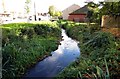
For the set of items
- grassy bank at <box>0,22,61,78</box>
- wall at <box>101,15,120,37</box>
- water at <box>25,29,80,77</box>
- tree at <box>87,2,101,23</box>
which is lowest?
water at <box>25,29,80,77</box>

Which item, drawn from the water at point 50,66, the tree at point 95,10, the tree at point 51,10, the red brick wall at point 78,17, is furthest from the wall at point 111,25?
the tree at point 51,10

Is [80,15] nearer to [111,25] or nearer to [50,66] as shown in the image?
[111,25]

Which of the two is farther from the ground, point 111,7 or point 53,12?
point 111,7

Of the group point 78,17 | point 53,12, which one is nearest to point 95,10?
point 78,17

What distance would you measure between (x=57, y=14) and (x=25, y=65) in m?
43.8

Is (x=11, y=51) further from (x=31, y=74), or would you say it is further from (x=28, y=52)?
(x=28, y=52)

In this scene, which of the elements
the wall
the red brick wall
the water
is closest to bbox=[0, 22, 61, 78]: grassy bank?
the water

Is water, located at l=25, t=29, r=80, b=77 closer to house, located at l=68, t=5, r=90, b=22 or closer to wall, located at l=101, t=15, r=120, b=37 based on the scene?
wall, located at l=101, t=15, r=120, b=37

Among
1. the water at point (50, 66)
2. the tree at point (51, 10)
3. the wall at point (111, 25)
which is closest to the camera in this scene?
the water at point (50, 66)

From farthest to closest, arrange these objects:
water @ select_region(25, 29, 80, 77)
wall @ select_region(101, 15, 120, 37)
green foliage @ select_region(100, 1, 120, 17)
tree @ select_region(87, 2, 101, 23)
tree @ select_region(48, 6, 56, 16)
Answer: tree @ select_region(48, 6, 56, 16) → wall @ select_region(101, 15, 120, 37) → tree @ select_region(87, 2, 101, 23) → green foliage @ select_region(100, 1, 120, 17) → water @ select_region(25, 29, 80, 77)

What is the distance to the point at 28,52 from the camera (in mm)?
10672

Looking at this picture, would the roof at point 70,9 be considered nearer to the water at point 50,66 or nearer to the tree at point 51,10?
the tree at point 51,10

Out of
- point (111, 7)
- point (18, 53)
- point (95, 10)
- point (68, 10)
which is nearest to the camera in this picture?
point (18, 53)

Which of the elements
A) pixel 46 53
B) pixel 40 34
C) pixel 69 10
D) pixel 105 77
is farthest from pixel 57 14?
pixel 105 77
